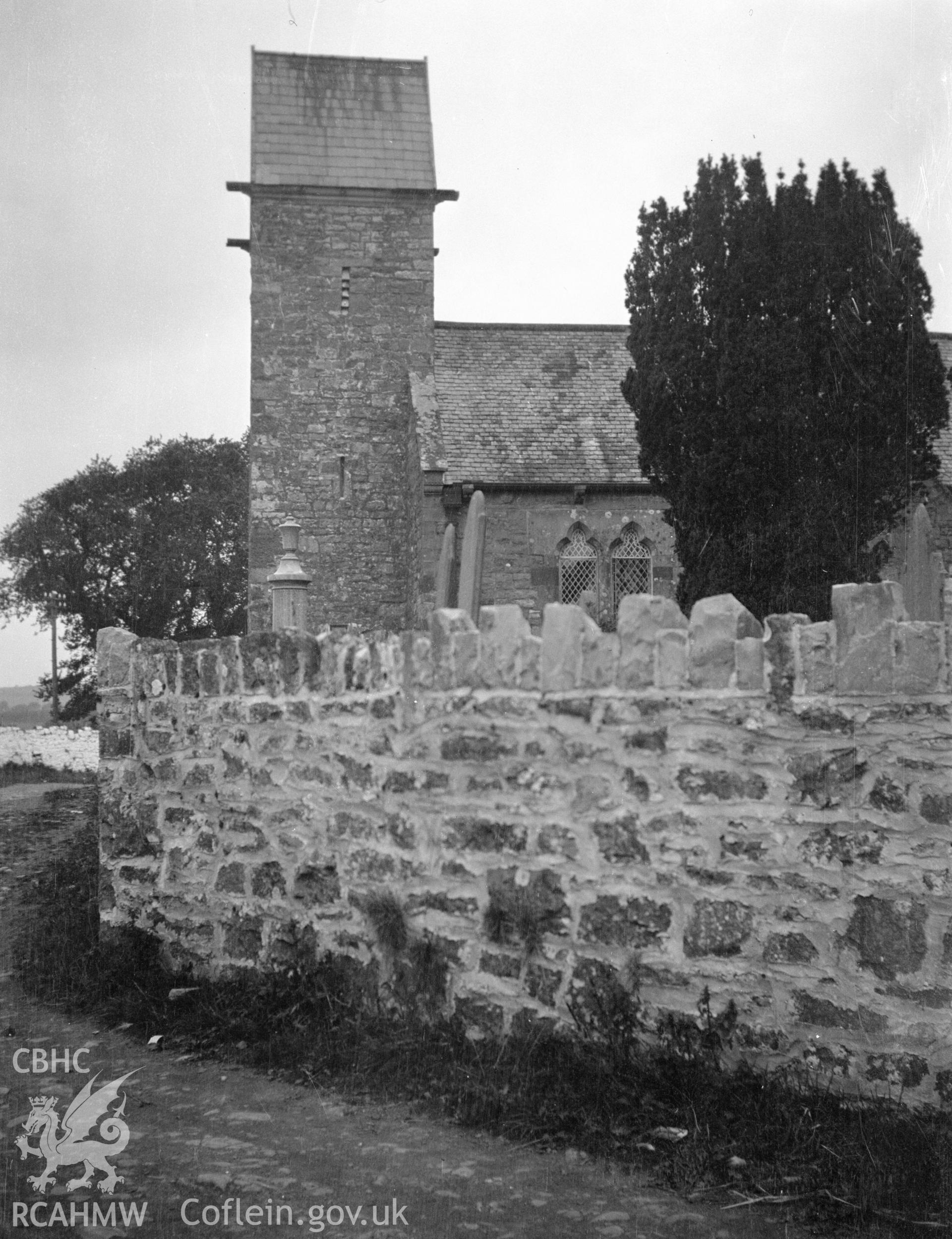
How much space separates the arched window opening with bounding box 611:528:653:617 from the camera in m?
18.6

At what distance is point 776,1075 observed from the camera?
3982 mm

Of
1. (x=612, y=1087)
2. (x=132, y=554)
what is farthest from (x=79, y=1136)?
(x=132, y=554)

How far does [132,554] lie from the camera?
36.0 m

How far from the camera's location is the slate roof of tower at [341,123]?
2020cm

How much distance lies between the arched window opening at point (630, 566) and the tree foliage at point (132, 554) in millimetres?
18956

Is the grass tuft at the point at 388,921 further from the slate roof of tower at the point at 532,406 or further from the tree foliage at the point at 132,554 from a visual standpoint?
the tree foliage at the point at 132,554

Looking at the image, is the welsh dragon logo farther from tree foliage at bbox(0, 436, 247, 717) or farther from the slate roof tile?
tree foliage at bbox(0, 436, 247, 717)

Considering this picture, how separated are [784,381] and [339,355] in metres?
8.52

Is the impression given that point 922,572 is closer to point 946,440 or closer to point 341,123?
point 946,440

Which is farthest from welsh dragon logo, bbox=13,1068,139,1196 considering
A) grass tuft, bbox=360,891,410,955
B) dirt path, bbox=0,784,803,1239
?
grass tuft, bbox=360,891,410,955

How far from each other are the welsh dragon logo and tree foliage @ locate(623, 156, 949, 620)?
33.8 feet

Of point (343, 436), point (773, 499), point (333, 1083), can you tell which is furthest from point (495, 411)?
point (333, 1083)

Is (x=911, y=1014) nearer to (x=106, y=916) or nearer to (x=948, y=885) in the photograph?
(x=948, y=885)

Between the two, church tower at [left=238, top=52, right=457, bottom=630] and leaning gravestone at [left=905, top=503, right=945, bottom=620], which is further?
church tower at [left=238, top=52, right=457, bottom=630]
